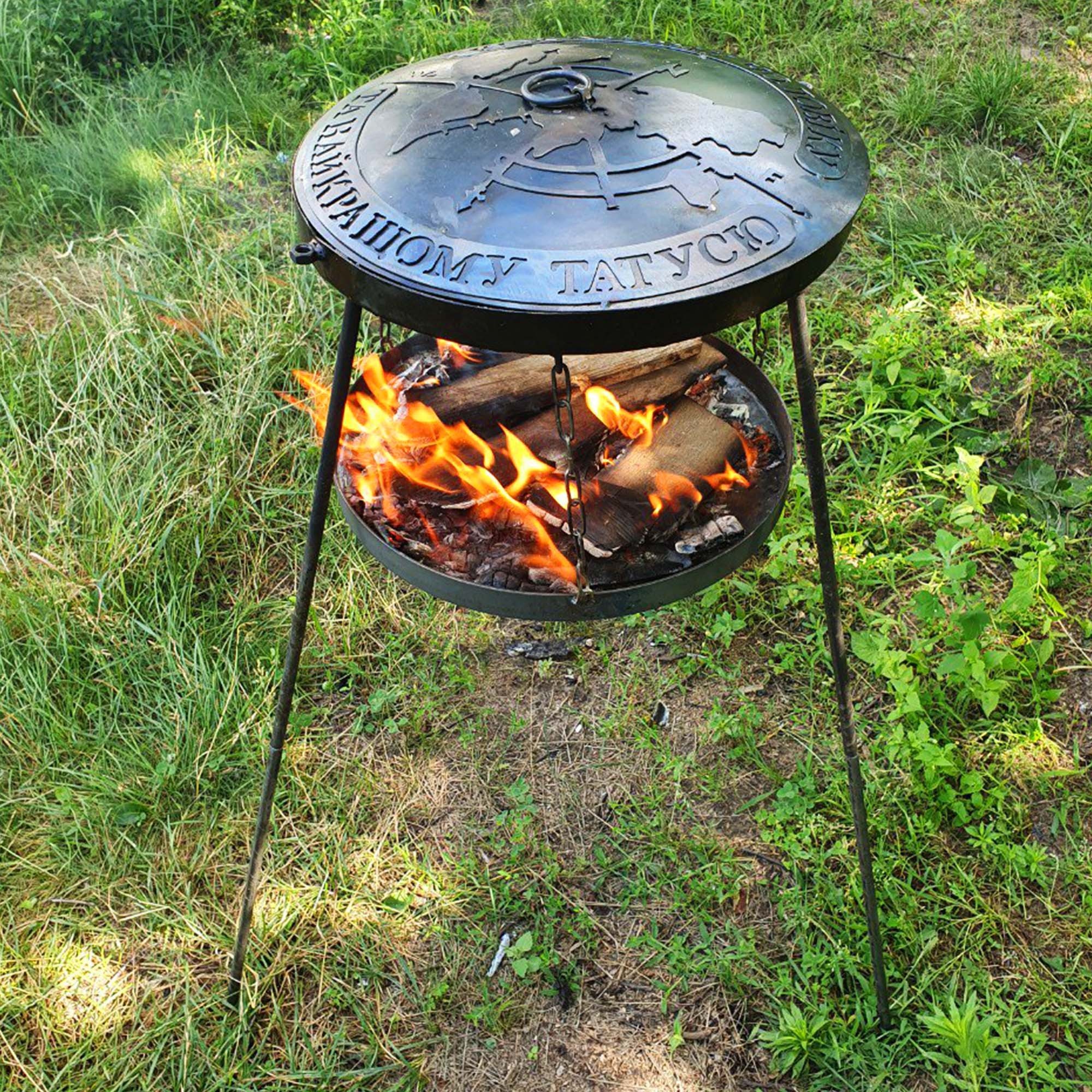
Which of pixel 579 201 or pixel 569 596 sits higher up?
pixel 579 201

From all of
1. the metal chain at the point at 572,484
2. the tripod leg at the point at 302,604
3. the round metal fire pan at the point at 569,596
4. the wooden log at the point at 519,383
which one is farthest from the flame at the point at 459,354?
the round metal fire pan at the point at 569,596

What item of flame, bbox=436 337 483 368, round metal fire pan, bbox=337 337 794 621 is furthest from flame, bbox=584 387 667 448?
round metal fire pan, bbox=337 337 794 621

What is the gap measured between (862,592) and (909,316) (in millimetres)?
1100

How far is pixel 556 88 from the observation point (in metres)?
1.90

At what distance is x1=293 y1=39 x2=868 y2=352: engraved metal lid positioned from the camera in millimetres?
1549

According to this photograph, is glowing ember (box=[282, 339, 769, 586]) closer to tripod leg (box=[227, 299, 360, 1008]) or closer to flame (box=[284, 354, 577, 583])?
flame (box=[284, 354, 577, 583])

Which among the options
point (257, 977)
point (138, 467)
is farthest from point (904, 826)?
point (138, 467)

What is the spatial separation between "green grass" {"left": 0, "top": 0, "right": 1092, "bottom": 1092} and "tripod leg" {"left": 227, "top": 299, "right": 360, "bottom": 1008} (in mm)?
118

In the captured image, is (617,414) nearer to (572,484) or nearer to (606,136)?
(572,484)

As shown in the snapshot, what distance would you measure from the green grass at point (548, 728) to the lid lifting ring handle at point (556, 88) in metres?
1.36

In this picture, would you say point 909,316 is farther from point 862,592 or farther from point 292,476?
point 292,476

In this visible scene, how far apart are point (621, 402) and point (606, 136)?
862 millimetres

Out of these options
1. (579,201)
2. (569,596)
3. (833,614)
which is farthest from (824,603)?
(579,201)

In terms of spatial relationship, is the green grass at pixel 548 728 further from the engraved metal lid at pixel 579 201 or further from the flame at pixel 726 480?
the engraved metal lid at pixel 579 201
